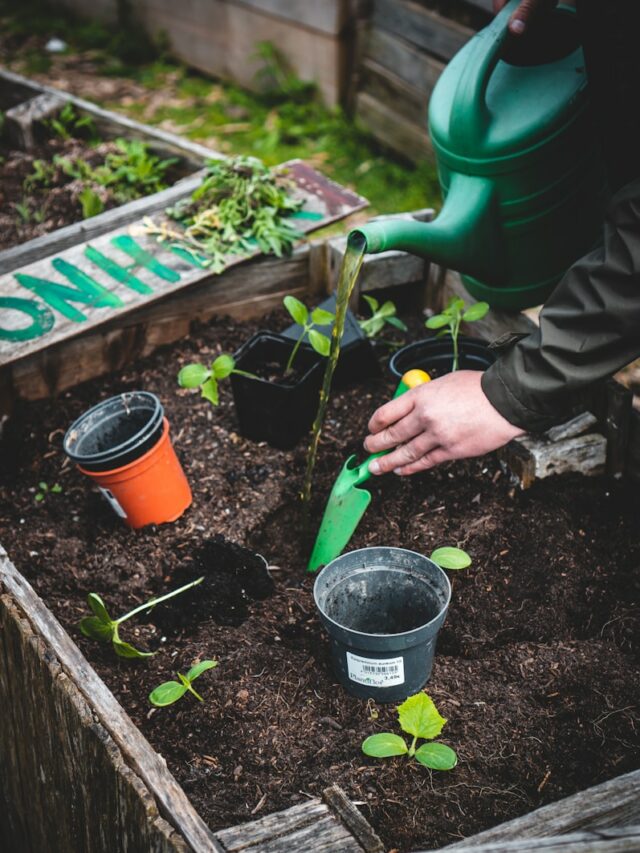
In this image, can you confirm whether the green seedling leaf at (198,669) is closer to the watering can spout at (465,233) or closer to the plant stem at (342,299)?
the plant stem at (342,299)

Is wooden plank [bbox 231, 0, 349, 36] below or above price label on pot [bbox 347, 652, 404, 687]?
above

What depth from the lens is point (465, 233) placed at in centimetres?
221

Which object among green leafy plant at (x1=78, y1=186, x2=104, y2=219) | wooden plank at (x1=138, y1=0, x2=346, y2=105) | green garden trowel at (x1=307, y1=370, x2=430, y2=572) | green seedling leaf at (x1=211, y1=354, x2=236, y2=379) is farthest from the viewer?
wooden plank at (x1=138, y1=0, x2=346, y2=105)

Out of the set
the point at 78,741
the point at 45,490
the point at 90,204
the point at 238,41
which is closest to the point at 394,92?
the point at 238,41

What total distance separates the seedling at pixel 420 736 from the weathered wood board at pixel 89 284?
1507 millimetres

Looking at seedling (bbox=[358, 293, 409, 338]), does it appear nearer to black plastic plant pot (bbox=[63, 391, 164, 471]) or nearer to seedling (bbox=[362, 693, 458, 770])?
black plastic plant pot (bbox=[63, 391, 164, 471])

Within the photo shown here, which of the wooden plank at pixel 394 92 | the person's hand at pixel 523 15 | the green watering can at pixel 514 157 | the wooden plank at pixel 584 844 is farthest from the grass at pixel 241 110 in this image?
the wooden plank at pixel 584 844

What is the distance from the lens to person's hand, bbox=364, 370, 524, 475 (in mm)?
1785

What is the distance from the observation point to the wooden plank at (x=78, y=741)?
1341 mm

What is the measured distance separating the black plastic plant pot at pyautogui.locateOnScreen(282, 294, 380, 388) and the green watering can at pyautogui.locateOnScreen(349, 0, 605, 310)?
403 mm

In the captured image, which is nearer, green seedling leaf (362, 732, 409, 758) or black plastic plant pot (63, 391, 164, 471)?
green seedling leaf (362, 732, 409, 758)

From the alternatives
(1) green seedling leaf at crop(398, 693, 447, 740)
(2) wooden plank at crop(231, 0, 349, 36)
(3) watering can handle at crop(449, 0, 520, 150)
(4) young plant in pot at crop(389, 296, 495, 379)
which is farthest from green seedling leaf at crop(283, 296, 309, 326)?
(2) wooden plank at crop(231, 0, 349, 36)

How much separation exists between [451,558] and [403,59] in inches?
123

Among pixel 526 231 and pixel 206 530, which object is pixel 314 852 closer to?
pixel 206 530
